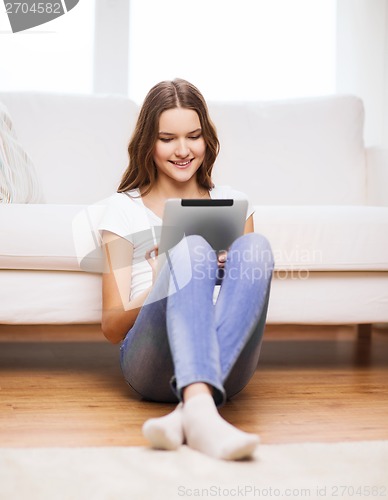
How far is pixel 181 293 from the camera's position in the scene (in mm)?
1328

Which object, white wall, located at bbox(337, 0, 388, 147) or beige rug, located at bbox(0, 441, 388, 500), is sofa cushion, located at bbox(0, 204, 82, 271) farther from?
white wall, located at bbox(337, 0, 388, 147)

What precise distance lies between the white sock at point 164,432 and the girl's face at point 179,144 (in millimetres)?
712

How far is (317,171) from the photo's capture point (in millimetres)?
2842

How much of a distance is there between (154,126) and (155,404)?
0.66 m

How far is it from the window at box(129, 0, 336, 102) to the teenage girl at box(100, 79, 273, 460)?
5.45 ft

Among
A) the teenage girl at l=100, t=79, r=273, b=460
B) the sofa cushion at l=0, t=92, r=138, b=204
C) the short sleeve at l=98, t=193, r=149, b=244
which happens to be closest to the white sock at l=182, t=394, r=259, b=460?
the teenage girl at l=100, t=79, r=273, b=460

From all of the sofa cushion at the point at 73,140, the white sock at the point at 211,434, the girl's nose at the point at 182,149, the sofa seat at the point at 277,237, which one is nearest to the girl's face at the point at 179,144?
the girl's nose at the point at 182,149

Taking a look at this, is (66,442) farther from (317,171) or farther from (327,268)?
(317,171)

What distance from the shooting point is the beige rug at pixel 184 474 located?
3.44ft

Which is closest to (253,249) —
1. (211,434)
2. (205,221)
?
(205,221)

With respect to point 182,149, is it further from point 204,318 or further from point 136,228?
point 204,318

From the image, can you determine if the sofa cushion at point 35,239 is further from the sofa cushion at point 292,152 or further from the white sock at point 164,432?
the sofa cushion at point 292,152

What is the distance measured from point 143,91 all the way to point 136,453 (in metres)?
2.43

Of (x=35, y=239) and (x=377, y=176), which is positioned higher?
(x=377, y=176)
